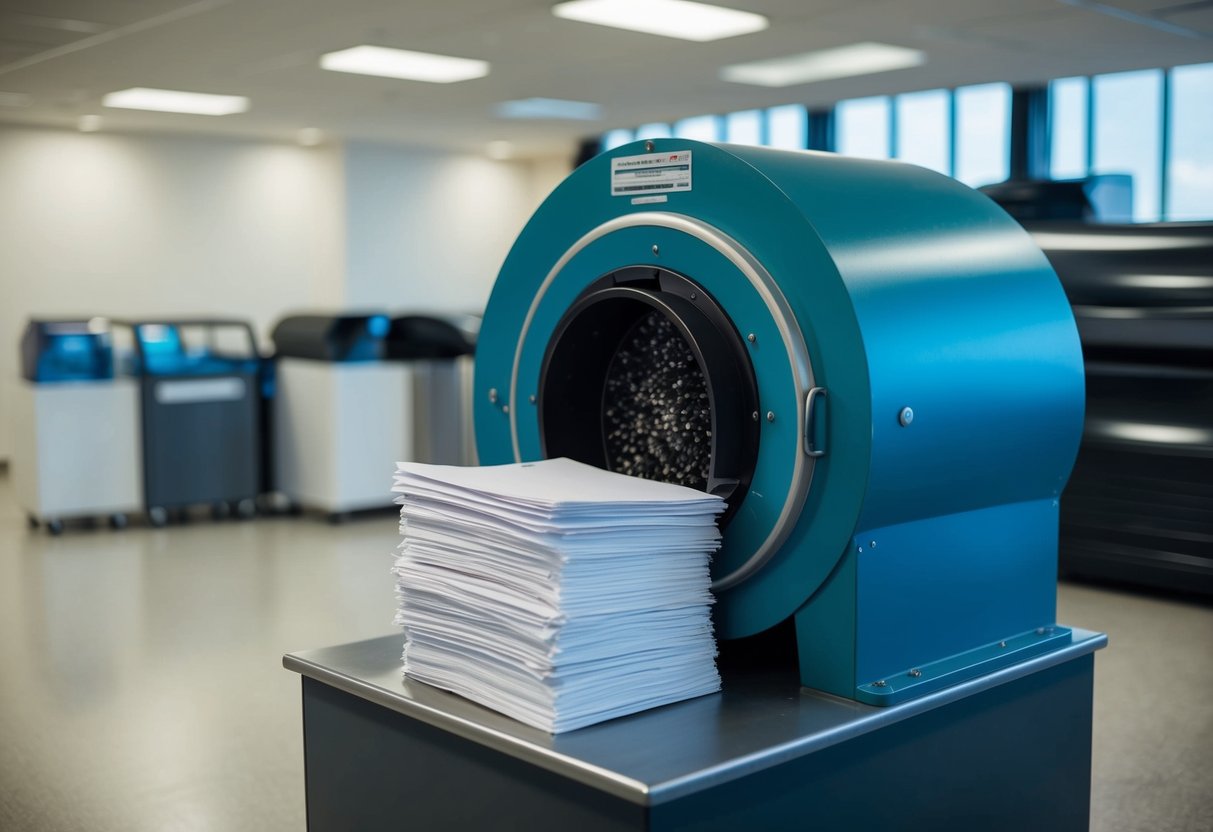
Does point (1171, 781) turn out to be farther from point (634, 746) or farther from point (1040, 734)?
point (634, 746)

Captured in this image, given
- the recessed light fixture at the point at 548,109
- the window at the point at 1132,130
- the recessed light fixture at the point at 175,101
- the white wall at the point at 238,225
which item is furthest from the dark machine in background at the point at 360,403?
the window at the point at 1132,130

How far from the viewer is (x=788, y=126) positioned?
10508mm

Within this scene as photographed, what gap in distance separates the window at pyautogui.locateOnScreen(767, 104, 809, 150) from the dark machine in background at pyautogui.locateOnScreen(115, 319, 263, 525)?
17.3 ft

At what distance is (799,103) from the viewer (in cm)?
944

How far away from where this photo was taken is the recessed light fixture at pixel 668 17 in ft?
19.9

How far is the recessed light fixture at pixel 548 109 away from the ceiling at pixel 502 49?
0.48 ft

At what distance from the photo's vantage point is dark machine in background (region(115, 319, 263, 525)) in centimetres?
667

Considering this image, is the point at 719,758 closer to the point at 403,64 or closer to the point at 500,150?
the point at 403,64

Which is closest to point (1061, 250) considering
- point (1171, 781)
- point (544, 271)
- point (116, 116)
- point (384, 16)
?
point (1171, 781)

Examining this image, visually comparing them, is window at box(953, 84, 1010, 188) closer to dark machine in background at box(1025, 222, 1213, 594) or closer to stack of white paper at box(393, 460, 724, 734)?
dark machine in background at box(1025, 222, 1213, 594)

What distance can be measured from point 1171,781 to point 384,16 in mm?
4990

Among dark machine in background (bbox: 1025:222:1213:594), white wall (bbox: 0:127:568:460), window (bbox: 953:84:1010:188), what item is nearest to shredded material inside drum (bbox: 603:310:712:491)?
dark machine in background (bbox: 1025:222:1213:594)

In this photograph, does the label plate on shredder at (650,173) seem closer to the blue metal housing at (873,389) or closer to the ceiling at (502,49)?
the blue metal housing at (873,389)

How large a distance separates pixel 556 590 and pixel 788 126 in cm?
970
